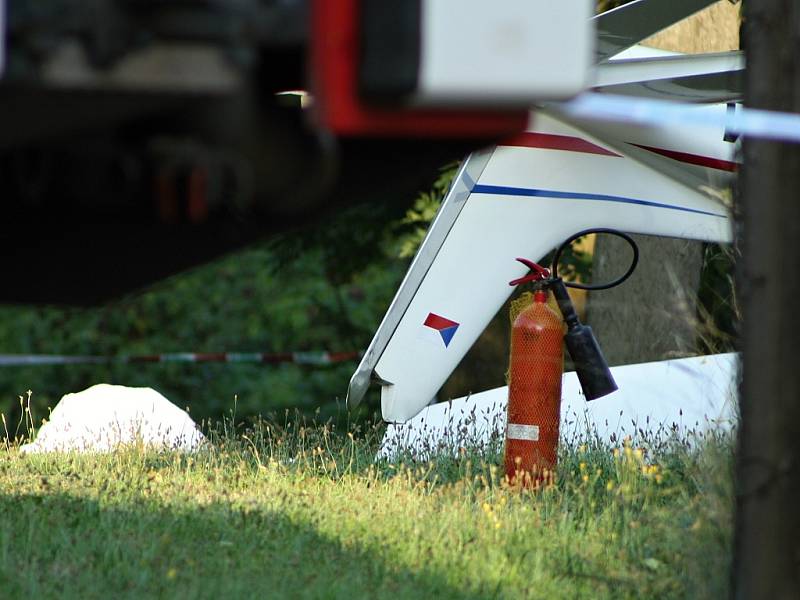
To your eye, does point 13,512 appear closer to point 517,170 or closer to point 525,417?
point 525,417

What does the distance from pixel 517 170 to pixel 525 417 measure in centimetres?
→ 188

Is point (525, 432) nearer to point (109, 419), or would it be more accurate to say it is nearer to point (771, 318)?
point (771, 318)

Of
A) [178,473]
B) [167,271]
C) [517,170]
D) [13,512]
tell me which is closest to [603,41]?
[517,170]

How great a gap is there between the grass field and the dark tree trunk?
0.55 meters

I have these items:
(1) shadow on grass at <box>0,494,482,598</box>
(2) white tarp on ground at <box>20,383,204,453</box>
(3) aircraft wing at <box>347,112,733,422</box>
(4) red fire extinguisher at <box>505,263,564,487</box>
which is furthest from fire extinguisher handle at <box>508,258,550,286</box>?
(2) white tarp on ground at <box>20,383,204,453</box>

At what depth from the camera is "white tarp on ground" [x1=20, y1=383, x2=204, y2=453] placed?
8008 millimetres

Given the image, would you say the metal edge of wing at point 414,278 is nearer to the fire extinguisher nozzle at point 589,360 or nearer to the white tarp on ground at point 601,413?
the white tarp on ground at point 601,413

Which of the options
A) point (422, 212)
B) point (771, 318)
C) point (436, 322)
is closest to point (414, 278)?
point (436, 322)

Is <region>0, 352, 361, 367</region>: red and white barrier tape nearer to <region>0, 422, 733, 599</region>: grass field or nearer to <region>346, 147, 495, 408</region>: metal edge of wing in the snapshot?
<region>346, 147, 495, 408</region>: metal edge of wing

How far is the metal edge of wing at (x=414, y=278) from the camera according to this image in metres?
7.24

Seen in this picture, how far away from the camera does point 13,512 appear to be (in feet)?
17.8

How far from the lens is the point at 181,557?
4.75 meters

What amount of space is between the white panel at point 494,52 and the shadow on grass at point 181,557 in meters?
2.47

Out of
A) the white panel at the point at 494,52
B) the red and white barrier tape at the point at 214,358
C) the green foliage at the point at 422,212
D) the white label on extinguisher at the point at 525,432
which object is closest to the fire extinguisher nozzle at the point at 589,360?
the white label on extinguisher at the point at 525,432
